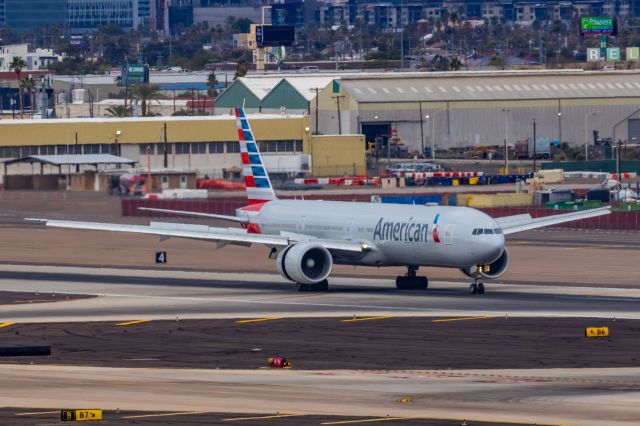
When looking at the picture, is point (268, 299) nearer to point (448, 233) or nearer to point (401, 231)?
point (401, 231)

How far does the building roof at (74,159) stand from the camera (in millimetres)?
154875

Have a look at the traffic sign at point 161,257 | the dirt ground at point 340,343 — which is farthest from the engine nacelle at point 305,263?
the traffic sign at point 161,257

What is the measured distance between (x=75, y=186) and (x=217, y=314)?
80524 mm

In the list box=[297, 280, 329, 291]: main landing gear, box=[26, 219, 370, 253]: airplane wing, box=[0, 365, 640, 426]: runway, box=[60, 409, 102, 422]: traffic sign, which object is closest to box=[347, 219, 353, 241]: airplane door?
box=[26, 219, 370, 253]: airplane wing

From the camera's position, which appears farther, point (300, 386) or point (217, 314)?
point (217, 314)

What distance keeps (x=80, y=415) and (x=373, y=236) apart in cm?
3720

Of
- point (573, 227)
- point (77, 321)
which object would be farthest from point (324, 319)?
point (573, 227)

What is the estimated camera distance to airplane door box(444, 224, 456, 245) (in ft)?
234

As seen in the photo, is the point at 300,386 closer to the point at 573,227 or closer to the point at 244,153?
the point at 244,153

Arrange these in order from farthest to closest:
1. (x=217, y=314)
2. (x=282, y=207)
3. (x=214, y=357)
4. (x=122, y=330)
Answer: (x=282, y=207)
(x=217, y=314)
(x=122, y=330)
(x=214, y=357)

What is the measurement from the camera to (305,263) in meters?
74.2

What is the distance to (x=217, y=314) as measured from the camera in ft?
214

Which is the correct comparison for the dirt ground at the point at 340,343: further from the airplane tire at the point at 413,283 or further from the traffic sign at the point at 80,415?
the airplane tire at the point at 413,283

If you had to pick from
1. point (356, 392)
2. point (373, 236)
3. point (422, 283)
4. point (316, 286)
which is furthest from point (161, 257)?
point (356, 392)
